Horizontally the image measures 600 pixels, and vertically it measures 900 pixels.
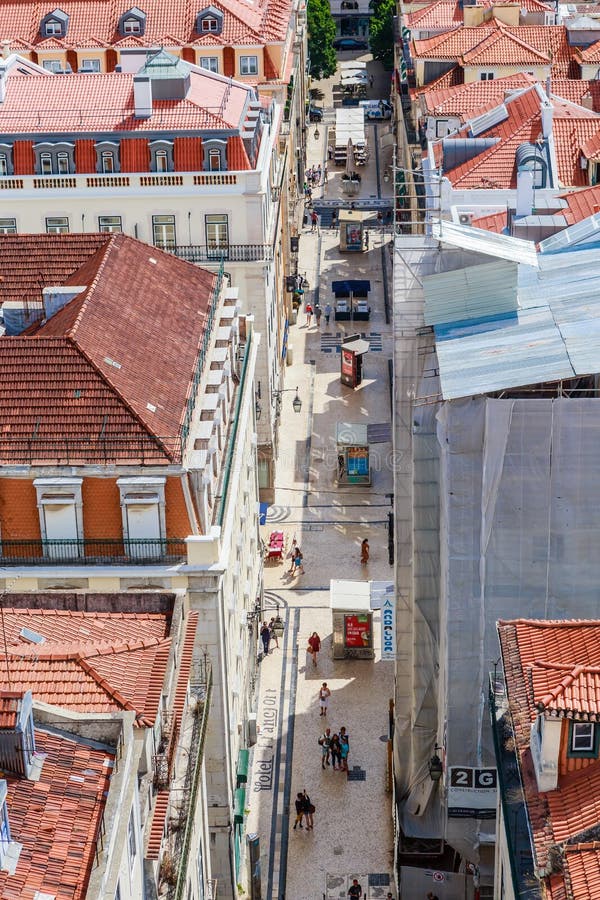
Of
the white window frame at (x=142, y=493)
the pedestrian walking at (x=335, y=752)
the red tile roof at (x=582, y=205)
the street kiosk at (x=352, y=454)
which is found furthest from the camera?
the street kiosk at (x=352, y=454)

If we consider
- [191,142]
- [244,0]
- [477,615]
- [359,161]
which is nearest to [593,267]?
[477,615]

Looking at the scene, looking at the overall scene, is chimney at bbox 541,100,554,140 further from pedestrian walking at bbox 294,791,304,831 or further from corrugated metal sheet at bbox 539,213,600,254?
pedestrian walking at bbox 294,791,304,831

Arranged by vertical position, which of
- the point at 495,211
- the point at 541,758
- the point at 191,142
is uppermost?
the point at 191,142

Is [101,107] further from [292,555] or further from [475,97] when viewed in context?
[475,97]

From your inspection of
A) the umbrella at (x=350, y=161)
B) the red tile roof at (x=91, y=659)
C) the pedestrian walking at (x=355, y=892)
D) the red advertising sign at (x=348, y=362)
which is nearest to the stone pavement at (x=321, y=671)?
the pedestrian walking at (x=355, y=892)

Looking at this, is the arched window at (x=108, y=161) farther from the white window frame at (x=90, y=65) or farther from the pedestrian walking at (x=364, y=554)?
the white window frame at (x=90, y=65)

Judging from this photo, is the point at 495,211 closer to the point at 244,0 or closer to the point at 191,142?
the point at 191,142
